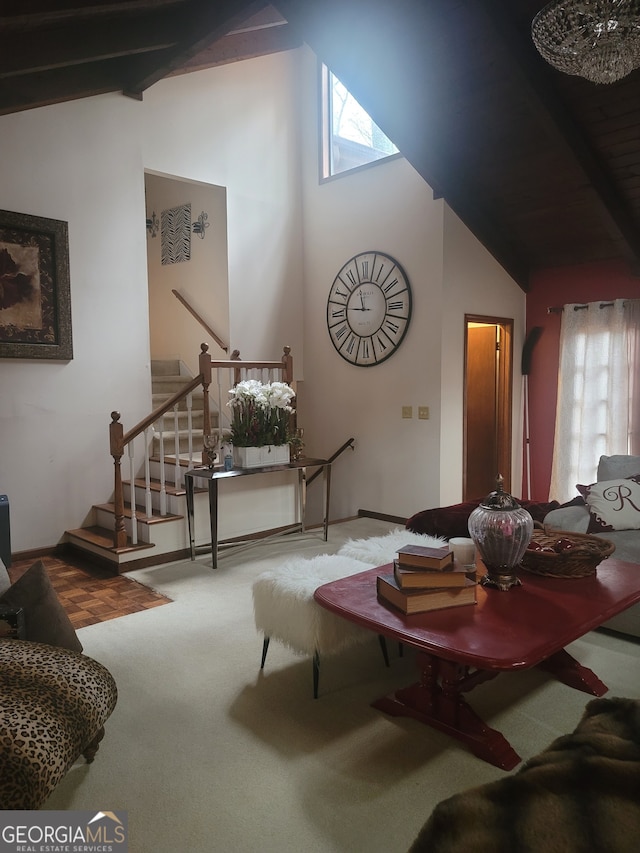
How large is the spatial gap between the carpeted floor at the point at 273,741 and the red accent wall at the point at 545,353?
3056 millimetres

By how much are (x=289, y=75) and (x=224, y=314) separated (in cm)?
261

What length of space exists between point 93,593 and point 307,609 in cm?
206

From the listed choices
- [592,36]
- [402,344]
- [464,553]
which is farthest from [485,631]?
[402,344]

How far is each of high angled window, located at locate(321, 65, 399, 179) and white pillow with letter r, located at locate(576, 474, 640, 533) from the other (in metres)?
3.78

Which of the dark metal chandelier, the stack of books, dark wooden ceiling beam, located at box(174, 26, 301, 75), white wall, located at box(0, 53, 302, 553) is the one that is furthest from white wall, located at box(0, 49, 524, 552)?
the stack of books

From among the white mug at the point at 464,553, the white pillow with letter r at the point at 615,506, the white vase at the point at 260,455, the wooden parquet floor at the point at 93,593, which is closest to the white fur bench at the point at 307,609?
the white mug at the point at 464,553

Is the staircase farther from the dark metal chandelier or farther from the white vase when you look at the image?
the dark metal chandelier

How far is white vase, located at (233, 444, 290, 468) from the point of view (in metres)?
4.56

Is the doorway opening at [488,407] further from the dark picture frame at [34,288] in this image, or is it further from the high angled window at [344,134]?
the dark picture frame at [34,288]

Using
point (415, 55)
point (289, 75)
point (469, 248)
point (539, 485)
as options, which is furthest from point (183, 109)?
point (539, 485)

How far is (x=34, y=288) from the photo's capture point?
459 cm

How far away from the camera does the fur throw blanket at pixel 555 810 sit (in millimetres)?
883

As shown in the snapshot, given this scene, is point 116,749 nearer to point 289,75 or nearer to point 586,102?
point 586,102

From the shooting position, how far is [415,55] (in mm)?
4027
